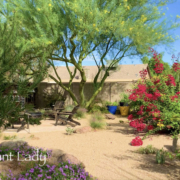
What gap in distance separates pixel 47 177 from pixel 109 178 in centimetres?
111

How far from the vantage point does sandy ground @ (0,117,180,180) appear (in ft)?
12.7

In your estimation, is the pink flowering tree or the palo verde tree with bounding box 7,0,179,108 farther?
the palo verde tree with bounding box 7,0,179,108

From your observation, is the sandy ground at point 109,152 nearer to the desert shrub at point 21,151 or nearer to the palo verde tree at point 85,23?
the desert shrub at point 21,151

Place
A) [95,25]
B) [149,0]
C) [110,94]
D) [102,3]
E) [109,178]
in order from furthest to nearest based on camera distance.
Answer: [110,94] < [149,0] < [102,3] < [95,25] < [109,178]

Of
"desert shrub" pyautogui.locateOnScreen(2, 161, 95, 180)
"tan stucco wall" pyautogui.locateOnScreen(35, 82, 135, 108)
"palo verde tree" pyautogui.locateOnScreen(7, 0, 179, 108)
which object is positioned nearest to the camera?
"desert shrub" pyautogui.locateOnScreen(2, 161, 95, 180)

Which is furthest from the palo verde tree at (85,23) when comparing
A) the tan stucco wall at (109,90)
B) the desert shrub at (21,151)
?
the desert shrub at (21,151)

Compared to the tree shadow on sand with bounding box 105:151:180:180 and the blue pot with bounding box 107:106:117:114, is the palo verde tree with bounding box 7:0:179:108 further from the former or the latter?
the tree shadow on sand with bounding box 105:151:180:180

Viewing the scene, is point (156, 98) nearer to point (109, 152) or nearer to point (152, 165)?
point (109, 152)

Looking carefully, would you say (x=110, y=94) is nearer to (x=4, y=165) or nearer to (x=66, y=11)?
(x=66, y=11)

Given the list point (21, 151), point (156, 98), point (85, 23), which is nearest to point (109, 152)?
point (21, 151)

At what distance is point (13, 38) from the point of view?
3.27m

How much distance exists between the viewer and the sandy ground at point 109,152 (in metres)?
3.87

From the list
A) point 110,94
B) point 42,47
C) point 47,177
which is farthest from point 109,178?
point 110,94

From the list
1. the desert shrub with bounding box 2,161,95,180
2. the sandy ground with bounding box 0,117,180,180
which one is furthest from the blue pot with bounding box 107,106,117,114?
the desert shrub with bounding box 2,161,95,180
